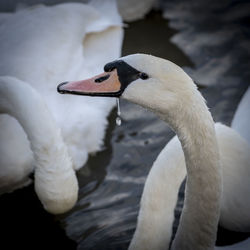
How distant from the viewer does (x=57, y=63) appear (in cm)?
527

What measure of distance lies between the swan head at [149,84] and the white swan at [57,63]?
83.0 inches

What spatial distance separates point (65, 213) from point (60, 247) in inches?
14.2

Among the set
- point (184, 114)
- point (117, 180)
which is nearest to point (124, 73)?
point (184, 114)

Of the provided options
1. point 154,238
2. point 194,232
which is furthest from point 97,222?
point 194,232

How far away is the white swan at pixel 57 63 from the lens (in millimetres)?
4723

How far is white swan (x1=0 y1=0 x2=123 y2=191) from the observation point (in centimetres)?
472

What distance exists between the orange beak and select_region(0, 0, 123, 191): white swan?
2.02 metres

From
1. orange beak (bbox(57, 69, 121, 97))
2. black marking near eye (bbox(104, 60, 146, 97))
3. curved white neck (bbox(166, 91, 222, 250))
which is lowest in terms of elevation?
curved white neck (bbox(166, 91, 222, 250))

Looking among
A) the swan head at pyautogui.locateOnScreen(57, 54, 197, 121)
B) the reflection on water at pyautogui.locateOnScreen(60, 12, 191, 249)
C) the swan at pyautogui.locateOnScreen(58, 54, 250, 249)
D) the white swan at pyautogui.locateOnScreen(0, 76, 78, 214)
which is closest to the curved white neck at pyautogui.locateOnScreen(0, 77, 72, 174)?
the white swan at pyautogui.locateOnScreen(0, 76, 78, 214)

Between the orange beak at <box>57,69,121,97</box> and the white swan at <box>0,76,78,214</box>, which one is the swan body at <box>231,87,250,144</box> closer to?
the white swan at <box>0,76,78,214</box>

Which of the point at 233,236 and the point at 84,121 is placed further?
the point at 84,121

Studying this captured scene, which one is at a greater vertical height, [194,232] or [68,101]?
[194,232]

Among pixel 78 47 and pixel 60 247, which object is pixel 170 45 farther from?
pixel 60 247

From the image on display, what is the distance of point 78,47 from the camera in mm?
5605
